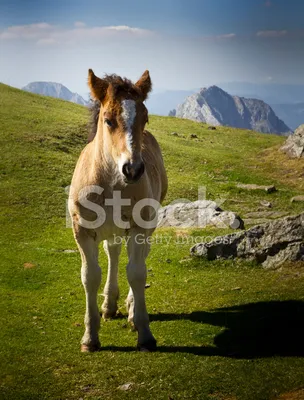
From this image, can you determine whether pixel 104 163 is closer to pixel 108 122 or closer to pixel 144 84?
pixel 108 122

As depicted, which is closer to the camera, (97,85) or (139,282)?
(97,85)

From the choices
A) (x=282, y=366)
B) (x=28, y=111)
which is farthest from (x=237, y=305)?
(x=28, y=111)

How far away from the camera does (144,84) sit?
8.45 metres

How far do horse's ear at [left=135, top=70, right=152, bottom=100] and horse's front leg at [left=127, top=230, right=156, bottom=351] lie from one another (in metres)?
2.65

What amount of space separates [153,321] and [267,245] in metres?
4.99

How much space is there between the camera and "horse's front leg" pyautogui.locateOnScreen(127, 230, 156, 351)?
914 cm

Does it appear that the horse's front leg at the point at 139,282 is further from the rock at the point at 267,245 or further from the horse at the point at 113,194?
the rock at the point at 267,245

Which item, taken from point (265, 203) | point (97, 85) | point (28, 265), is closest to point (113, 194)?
point (97, 85)

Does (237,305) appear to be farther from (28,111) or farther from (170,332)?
(28,111)

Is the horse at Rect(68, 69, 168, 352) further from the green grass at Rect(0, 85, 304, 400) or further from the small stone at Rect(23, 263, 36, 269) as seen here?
the small stone at Rect(23, 263, 36, 269)

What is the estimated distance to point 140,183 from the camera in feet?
29.5

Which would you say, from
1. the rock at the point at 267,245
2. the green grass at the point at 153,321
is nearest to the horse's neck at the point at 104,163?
the green grass at the point at 153,321

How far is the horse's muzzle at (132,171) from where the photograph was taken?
735cm

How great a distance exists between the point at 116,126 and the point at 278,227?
8.31 m
